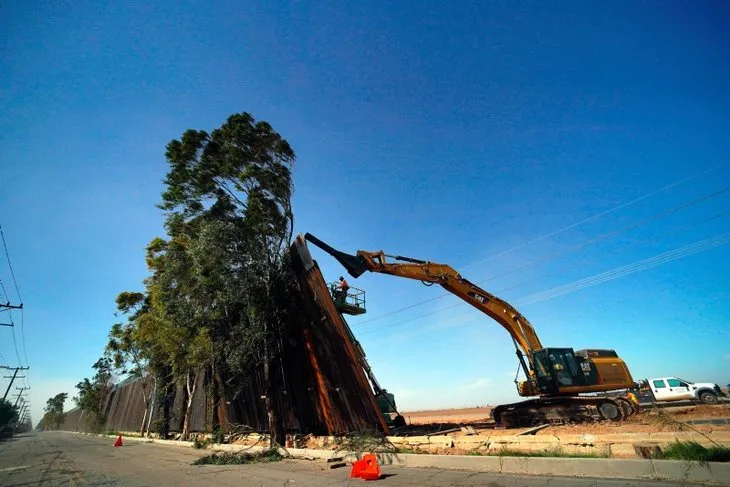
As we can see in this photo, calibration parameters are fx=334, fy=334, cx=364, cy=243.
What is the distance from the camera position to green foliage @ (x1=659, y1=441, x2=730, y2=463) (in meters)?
5.61

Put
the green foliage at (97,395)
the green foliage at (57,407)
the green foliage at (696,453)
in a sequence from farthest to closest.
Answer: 1. the green foliage at (57,407)
2. the green foliage at (97,395)
3. the green foliage at (696,453)

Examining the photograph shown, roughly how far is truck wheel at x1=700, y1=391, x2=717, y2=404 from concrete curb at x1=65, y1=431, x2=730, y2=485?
849 inches

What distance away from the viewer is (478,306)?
1570 cm

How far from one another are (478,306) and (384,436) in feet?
23.3

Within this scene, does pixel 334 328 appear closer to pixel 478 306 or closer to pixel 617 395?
pixel 478 306

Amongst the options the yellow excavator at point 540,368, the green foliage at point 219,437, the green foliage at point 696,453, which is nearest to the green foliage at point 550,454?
the green foliage at point 696,453

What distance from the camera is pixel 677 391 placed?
70.8ft

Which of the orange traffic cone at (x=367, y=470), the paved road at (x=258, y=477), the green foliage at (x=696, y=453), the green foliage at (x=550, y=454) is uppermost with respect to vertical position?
the green foliage at (x=696, y=453)

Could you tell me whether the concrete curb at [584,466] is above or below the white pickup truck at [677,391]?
below

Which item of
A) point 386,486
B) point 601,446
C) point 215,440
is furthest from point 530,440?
point 215,440

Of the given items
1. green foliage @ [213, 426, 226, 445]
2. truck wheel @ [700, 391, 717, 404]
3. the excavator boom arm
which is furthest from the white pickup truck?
green foliage @ [213, 426, 226, 445]

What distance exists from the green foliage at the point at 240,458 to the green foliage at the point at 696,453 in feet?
37.6

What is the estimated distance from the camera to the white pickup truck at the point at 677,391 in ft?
67.2

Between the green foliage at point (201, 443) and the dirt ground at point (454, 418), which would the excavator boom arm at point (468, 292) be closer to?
the dirt ground at point (454, 418)
